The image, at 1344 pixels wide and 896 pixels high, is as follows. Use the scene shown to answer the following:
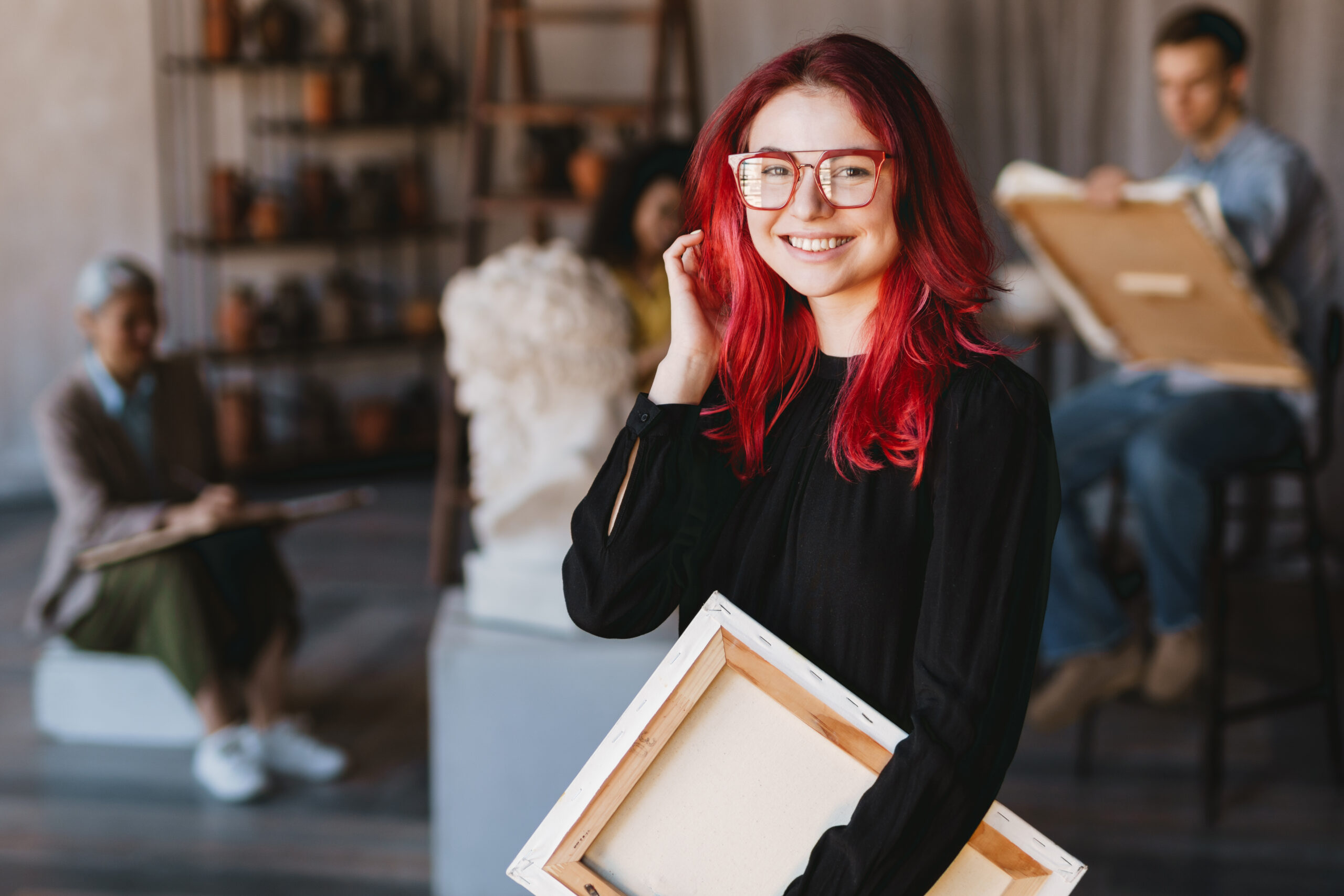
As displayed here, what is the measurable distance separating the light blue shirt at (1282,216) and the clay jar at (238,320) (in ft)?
12.4

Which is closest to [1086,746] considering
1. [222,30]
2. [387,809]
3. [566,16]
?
[387,809]

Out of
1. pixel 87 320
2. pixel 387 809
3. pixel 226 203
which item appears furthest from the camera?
pixel 226 203

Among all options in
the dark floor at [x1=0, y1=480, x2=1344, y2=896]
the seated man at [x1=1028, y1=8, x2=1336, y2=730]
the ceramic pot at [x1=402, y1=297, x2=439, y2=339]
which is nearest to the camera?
the dark floor at [x1=0, y1=480, x2=1344, y2=896]

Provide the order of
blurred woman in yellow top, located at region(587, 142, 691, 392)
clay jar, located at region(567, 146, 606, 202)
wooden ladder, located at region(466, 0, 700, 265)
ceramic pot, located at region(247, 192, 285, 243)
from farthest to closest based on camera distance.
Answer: ceramic pot, located at region(247, 192, 285, 243) → clay jar, located at region(567, 146, 606, 202) → wooden ladder, located at region(466, 0, 700, 265) → blurred woman in yellow top, located at region(587, 142, 691, 392)

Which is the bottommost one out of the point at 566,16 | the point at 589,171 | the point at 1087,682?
the point at 1087,682

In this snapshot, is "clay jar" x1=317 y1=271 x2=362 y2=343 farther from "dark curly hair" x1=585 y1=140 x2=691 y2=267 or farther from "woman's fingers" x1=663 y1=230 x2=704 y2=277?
"woman's fingers" x1=663 y1=230 x2=704 y2=277

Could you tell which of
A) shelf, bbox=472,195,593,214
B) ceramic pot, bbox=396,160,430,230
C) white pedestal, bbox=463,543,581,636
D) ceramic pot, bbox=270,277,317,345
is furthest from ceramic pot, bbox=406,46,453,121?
white pedestal, bbox=463,543,581,636

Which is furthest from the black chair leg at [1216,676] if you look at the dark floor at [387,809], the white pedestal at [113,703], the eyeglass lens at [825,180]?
the white pedestal at [113,703]

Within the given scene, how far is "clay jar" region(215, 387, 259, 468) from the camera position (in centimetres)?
517

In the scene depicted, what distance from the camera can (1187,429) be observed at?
8.51 ft

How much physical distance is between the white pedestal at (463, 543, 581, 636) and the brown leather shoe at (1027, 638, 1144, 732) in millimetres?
1157

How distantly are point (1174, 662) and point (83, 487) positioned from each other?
7.79ft

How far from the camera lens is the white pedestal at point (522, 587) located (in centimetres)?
213

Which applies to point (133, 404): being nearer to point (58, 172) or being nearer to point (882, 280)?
point (882, 280)
